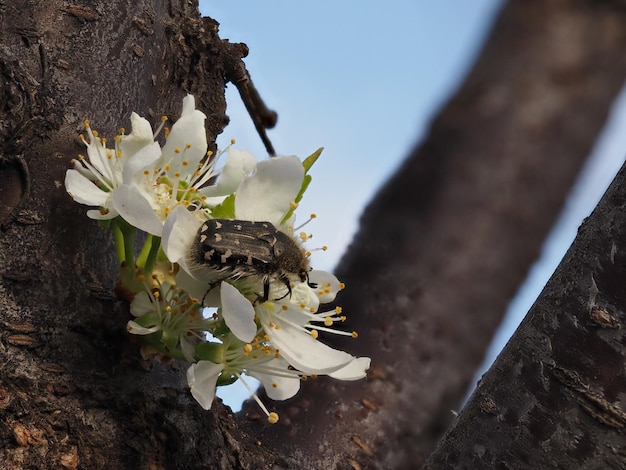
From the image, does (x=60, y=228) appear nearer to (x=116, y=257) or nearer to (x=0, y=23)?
(x=116, y=257)

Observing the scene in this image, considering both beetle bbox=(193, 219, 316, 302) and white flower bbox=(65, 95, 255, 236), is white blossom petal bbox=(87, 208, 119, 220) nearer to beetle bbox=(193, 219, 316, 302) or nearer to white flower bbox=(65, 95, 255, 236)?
white flower bbox=(65, 95, 255, 236)

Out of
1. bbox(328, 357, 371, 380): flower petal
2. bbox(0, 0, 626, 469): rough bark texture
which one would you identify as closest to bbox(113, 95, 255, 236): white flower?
bbox(0, 0, 626, 469): rough bark texture

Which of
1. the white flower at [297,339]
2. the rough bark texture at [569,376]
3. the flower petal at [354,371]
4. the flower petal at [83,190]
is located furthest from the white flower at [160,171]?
the rough bark texture at [569,376]

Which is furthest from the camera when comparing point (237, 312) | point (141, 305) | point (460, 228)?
point (460, 228)

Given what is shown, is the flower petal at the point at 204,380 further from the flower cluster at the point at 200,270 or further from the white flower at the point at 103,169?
the white flower at the point at 103,169

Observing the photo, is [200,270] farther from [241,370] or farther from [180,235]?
[241,370]

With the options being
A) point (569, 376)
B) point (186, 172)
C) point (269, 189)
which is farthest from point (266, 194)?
point (569, 376)
